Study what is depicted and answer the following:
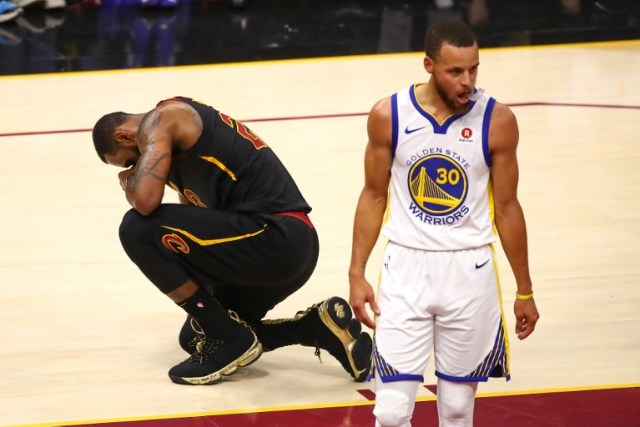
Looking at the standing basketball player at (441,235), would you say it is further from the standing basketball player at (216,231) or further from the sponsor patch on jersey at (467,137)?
the standing basketball player at (216,231)

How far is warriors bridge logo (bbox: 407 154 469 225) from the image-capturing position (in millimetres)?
3307

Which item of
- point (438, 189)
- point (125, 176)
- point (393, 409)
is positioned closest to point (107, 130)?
point (125, 176)

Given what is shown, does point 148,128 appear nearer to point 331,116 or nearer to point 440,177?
point 440,177

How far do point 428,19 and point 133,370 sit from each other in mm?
6307

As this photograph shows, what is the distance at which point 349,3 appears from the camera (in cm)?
1073

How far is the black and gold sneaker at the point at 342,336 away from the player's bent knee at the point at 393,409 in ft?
3.01

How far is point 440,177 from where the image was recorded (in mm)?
3314

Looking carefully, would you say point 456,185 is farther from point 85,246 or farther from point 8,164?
point 8,164

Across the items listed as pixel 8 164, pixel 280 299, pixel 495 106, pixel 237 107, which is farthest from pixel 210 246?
pixel 237 107

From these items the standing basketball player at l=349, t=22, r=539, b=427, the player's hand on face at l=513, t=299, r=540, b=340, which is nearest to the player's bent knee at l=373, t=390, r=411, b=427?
the standing basketball player at l=349, t=22, r=539, b=427

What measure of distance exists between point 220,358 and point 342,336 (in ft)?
1.44

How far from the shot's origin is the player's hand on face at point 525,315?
3415mm

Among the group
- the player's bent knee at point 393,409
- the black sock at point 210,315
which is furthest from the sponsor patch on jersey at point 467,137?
the black sock at point 210,315

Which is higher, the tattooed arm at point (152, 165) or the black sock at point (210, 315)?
the tattooed arm at point (152, 165)
